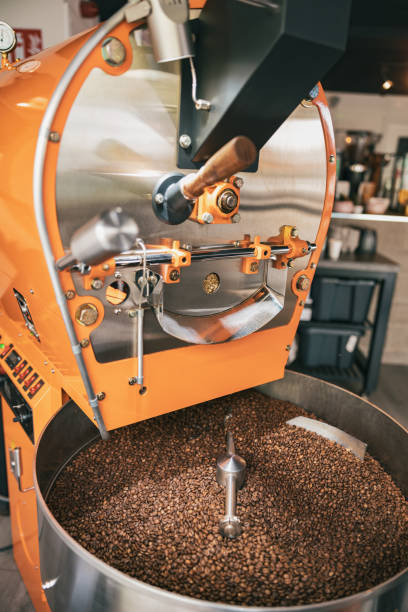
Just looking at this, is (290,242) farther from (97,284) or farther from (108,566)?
(108,566)

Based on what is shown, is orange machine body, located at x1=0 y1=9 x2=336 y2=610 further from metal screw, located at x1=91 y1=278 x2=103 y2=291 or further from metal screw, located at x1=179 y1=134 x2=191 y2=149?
metal screw, located at x1=179 y1=134 x2=191 y2=149

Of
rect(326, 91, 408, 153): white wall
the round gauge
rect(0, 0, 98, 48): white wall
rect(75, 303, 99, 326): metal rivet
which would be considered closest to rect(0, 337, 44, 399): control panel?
rect(75, 303, 99, 326): metal rivet

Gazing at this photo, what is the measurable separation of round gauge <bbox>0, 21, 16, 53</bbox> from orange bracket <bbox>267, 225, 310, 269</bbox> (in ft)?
2.85

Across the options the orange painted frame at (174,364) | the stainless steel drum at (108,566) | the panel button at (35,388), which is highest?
the orange painted frame at (174,364)

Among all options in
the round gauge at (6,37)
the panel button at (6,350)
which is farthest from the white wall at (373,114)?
Result: the panel button at (6,350)

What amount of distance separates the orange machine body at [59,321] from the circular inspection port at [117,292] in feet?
0.09

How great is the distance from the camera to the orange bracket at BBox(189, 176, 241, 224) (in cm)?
74

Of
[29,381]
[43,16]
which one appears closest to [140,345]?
[29,381]

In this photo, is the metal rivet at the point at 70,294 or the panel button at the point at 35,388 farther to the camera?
the panel button at the point at 35,388

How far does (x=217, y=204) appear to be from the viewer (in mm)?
740

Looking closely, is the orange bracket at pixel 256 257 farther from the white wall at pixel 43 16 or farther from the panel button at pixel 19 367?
→ the white wall at pixel 43 16

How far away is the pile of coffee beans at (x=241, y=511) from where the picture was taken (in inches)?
29.4

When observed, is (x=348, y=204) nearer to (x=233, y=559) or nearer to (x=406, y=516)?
(x=406, y=516)

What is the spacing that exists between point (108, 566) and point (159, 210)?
557mm
